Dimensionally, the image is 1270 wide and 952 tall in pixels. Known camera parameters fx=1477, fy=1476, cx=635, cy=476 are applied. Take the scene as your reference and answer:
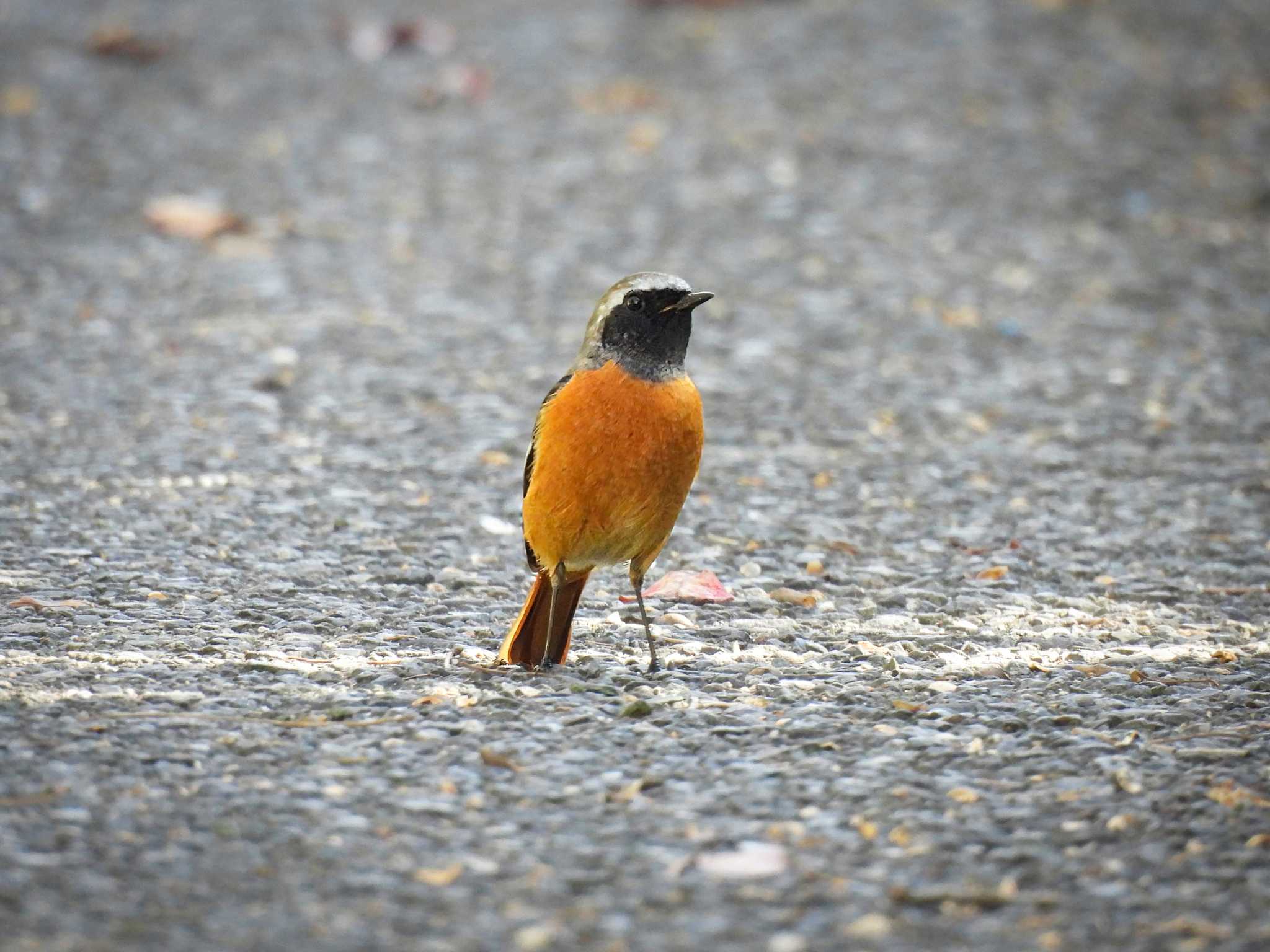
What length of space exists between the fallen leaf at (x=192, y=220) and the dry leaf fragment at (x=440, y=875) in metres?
6.33

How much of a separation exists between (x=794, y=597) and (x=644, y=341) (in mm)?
1143

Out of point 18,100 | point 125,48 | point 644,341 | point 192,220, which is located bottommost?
point 644,341

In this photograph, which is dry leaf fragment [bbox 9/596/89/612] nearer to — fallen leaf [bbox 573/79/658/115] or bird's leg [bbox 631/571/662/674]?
bird's leg [bbox 631/571/662/674]

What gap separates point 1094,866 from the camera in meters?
3.13

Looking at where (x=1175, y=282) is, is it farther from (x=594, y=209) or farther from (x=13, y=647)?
(x=13, y=647)

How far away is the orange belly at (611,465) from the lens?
4.08 meters

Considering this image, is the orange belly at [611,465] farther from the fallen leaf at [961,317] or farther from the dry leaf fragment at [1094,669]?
the fallen leaf at [961,317]

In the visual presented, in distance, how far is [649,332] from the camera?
13.8ft

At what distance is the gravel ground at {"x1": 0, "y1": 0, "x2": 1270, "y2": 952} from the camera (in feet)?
10.3

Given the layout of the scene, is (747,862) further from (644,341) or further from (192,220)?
(192,220)

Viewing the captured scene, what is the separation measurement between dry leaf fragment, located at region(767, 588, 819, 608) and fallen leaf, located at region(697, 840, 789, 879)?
1.66 meters

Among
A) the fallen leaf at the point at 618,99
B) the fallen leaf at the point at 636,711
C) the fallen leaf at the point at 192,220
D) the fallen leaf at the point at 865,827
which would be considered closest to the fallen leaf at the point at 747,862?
the fallen leaf at the point at 865,827

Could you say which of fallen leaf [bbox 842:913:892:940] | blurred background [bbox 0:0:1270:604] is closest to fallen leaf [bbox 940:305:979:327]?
blurred background [bbox 0:0:1270:604]

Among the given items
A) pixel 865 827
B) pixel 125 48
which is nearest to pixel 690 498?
pixel 865 827
